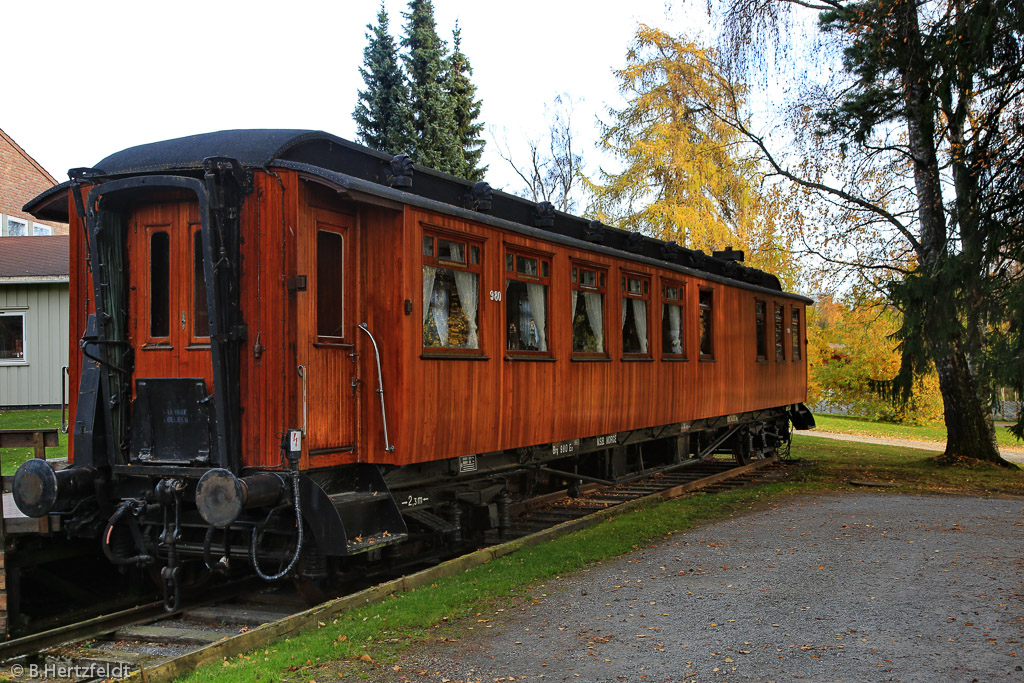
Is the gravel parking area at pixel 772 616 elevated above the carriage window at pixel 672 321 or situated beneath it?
situated beneath

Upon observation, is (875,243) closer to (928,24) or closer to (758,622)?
(928,24)

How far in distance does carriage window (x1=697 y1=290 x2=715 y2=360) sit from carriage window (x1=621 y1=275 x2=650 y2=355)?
205cm

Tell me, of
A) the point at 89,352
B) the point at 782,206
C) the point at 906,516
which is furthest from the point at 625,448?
the point at 782,206

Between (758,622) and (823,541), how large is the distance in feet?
9.96

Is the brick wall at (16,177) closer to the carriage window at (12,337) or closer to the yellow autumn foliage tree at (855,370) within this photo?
the carriage window at (12,337)

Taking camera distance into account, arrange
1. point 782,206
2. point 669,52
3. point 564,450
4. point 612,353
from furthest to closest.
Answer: point 669,52 < point 782,206 < point 612,353 < point 564,450

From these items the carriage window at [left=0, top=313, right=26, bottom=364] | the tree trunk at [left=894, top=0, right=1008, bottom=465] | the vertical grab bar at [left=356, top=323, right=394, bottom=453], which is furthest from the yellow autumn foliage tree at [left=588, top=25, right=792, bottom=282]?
the vertical grab bar at [left=356, top=323, right=394, bottom=453]

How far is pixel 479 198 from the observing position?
8539mm

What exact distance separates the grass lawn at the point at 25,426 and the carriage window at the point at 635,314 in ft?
22.9

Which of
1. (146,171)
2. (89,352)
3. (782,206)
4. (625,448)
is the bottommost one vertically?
(625,448)

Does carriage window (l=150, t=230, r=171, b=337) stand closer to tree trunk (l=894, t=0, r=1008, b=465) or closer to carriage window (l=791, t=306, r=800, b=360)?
tree trunk (l=894, t=0, r=1008, b=465)

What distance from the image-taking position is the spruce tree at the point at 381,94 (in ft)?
89.7

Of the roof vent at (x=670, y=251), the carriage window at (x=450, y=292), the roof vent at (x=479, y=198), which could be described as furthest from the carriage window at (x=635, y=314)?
the carriage window at (x=450, y=292)

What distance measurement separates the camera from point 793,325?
18234 mm
